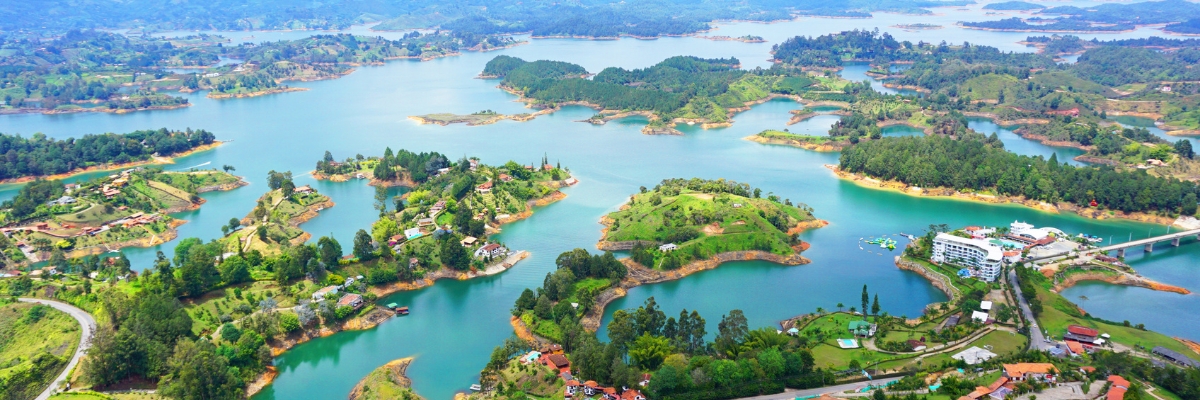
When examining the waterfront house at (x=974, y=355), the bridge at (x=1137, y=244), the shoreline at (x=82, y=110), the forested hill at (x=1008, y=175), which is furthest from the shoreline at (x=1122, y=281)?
the shoreline at (x=82, y=110)

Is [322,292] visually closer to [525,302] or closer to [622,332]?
[525,302]

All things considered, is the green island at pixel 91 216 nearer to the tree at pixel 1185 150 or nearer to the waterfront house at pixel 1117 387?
the waterfront house at pixel 1117 387

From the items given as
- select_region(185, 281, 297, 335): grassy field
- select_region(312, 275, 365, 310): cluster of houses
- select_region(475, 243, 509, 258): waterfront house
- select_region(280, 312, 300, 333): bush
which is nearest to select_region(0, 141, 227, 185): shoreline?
select_region(185, 281, 297, 335): grassy field

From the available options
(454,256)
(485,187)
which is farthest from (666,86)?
(454,256)

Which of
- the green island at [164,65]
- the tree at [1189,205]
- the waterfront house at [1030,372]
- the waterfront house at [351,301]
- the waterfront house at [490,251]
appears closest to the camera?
the waterfront house at [1030,372]

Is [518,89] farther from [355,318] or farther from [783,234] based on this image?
[355,318]

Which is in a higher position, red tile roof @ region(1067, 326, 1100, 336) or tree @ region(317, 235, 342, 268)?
tree @ region(317, 235, 342, 268)

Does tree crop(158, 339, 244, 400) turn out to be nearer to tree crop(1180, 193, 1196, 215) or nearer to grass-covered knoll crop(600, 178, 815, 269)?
grass-covered knoll crop(600, 178, 815, 269)
